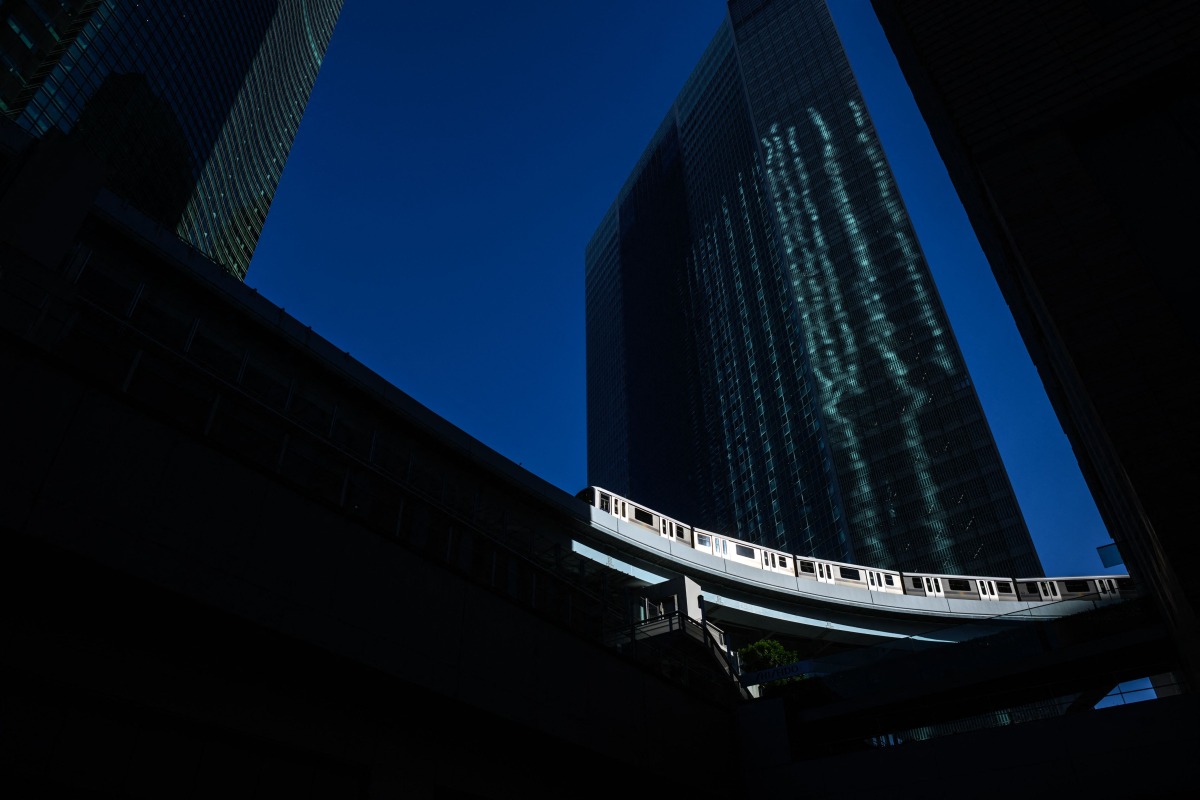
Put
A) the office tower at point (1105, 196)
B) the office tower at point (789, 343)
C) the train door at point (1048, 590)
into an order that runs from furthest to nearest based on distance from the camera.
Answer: the office tower at point (789, 343) → the train door at point (1048, 590) → the office tower at point (1105, 196)

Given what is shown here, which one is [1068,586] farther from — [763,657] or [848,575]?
[763,657]

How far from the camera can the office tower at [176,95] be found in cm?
6794

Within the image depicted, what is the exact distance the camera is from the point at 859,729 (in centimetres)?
1877

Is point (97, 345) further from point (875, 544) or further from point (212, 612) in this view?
point (875, 544)

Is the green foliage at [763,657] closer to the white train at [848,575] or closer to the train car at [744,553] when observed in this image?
the white train at [848,575]

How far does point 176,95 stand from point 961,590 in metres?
95.2

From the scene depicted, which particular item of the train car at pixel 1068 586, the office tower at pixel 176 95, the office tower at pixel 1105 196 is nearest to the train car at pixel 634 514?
the train car at pixel 1068 586

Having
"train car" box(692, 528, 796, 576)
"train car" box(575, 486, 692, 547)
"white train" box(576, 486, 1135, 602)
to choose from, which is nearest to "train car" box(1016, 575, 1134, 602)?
"white train" box(576, 486, 1135, 602)

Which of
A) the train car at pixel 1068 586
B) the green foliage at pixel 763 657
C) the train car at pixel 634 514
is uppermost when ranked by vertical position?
the train car at pixel 634 514

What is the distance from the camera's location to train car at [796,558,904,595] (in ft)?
159

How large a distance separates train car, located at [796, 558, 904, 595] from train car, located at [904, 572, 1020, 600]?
1116mm

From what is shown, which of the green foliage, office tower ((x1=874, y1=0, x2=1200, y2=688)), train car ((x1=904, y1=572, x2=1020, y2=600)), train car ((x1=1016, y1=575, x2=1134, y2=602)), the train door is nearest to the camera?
office tower ((x1=874, y1=0, x2=1200, y2=688))

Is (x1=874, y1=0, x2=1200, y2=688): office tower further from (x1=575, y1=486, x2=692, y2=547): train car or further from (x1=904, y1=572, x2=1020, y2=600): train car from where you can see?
(x1=904, y1=572, x2=1020, y2=600): train car

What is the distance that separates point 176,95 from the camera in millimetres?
90000
